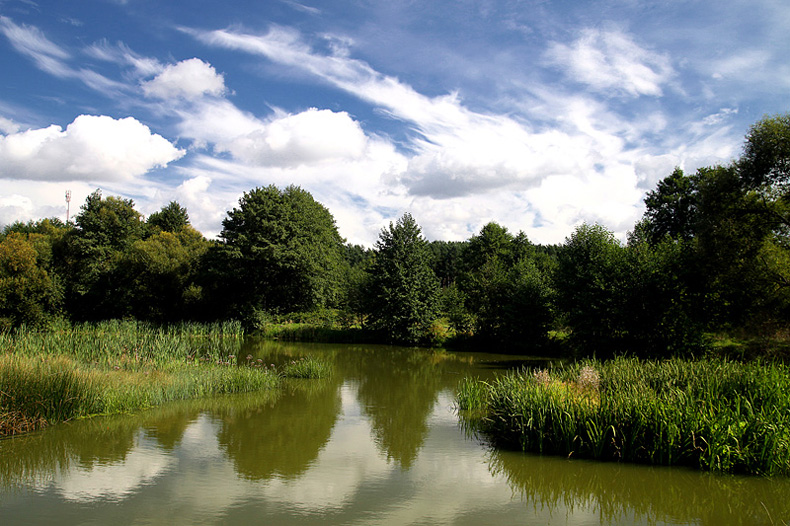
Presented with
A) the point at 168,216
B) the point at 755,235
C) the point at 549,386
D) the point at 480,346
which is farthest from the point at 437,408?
the point at 168,216

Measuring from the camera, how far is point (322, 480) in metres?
8.16

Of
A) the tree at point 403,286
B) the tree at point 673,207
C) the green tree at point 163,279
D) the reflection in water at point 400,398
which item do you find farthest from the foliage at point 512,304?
the green tree at point 163,279

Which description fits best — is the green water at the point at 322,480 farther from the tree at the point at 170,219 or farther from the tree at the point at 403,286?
the tree at the point at 170,219

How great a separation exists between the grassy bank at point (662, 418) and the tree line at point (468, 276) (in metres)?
9.87

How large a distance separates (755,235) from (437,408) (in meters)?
14.0

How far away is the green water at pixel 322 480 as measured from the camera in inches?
268

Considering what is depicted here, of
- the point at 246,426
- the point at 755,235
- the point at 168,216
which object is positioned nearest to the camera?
the point at 246,426

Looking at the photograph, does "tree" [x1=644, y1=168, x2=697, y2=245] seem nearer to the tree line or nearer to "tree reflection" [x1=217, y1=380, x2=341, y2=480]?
the tree line

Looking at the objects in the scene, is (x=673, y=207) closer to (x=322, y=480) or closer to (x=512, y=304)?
(x=512, y=304)

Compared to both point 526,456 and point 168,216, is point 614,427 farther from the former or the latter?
point 168,216

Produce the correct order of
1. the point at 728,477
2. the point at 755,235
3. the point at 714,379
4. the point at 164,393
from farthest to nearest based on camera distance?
the point at 755,235 < the point at 164,393 < the point at 714,379 < the point at 728,477

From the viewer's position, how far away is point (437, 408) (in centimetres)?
1392

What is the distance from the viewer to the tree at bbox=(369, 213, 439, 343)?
31.5 metres

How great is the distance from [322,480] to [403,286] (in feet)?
77.0
